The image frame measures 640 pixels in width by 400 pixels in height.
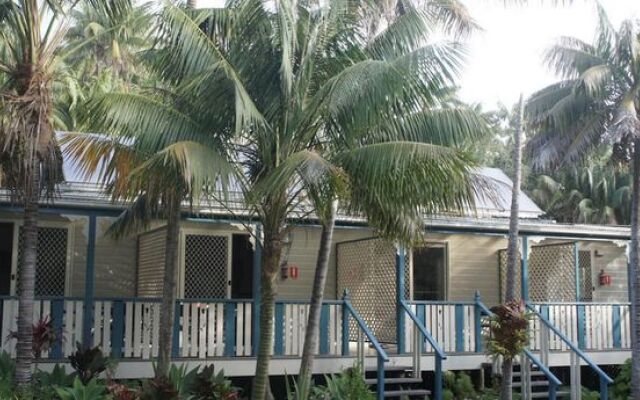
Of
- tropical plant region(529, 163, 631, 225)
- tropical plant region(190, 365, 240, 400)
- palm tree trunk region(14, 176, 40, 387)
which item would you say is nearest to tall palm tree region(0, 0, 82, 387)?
palm tree trunk region(14, 176, 40, 387)

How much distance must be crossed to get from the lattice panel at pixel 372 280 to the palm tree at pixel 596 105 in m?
3.91

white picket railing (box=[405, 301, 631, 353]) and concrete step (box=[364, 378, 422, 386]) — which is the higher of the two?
white picket railing (box=[405, 301, 631, 353])

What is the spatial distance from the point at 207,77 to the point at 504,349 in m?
5.95

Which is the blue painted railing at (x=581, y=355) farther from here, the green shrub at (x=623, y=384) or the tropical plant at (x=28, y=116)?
the tropical plant at (x=28, y=116)

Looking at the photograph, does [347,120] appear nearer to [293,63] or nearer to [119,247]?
[293,63]

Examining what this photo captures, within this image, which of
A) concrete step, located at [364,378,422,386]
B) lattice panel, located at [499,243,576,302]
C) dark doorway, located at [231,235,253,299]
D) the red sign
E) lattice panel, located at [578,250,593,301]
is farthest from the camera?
lattice panel, located at [578,250,593,301]

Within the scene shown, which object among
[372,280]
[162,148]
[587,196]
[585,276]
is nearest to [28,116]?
[162,148]

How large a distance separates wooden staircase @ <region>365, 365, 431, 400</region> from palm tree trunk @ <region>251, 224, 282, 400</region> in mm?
2916

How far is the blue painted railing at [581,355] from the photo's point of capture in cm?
1463

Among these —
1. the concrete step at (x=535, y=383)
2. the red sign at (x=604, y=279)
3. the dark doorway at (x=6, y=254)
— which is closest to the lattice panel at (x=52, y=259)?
the dark doorway at (x=6, y=254)

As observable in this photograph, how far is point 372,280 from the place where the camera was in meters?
16.4

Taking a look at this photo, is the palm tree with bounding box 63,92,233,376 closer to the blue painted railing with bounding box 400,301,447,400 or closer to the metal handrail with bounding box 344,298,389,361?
the metal handrail with bounding box 344,298,389,361

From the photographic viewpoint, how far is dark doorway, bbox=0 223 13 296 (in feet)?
50.4

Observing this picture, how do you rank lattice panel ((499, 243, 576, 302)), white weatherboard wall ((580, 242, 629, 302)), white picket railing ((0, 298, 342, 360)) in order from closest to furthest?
white picket railing ((0, 298, 342, 360)) → lattice panel ((499, 243, 576, 302)) → white weatherboard wall ((580, 242, 629, 302))
